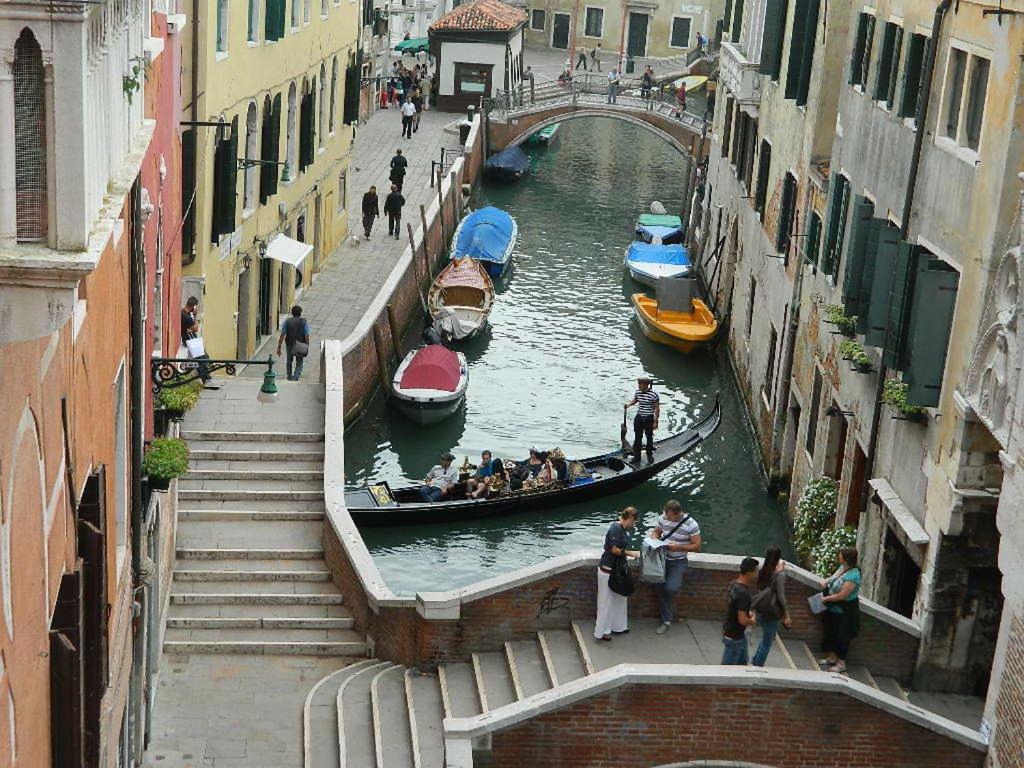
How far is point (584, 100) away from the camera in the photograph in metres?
45.0

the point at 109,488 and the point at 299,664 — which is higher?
the point at 109,488

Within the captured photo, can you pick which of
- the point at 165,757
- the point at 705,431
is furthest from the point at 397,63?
the point at 165,757

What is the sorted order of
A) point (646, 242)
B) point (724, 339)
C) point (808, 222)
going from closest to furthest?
point (808, 222), point (724, 339), point (646, 242)

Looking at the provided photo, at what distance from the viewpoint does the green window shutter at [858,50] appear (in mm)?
18391

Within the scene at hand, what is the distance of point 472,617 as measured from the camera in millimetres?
13914

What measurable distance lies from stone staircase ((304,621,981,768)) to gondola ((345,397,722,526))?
16.9 ft

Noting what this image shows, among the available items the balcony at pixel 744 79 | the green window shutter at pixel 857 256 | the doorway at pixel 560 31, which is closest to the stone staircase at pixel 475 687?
the green window shutter at pixel 857 256

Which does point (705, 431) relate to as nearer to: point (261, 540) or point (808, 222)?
point (808, 222)

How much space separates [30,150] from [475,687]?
8.59 m

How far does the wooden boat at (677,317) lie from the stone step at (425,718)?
50.5 ft

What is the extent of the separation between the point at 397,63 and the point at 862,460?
125ft

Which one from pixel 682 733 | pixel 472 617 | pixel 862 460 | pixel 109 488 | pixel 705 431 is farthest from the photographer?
pixel 705 431

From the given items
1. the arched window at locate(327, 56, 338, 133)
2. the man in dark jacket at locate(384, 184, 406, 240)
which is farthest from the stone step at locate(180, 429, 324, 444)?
the man in dark jacket at locate(384, 184, 406, 240)

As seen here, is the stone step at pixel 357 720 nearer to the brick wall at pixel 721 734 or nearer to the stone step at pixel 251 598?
the stone step at pixel 251 598
